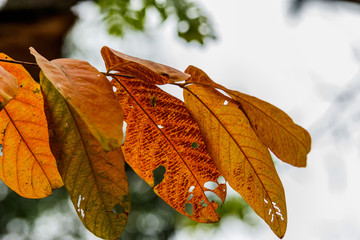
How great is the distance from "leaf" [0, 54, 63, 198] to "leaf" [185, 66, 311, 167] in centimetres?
19

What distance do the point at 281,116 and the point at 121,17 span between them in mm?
1459

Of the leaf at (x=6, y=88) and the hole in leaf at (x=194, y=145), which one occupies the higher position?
the leaf at (x=6, y=88)

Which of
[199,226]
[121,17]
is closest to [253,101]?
[121,17]

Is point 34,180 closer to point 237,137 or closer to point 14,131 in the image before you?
point 14,131

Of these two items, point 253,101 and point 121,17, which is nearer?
point 253,101

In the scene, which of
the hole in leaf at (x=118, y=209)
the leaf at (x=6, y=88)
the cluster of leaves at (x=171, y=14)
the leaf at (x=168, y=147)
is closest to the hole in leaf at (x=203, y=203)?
the leaf at (x=168, y=147)

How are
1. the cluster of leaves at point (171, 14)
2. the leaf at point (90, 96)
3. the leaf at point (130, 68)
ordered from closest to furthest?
1. the leaf at point (90, 96)
2. the leaf at point (130, 68)
3. the cluster of leaves at point (171, 14)

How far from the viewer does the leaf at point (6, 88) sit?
0.76 feet

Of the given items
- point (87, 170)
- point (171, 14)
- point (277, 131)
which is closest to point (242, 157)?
point (277, 131)

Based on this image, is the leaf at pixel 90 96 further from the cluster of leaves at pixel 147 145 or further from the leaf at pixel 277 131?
the leaf at pixel 277 131

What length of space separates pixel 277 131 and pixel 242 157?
0.05 metres

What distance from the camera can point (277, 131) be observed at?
0.35 metres

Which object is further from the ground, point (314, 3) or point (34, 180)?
point (314, 3)

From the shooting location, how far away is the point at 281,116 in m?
0.35
